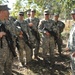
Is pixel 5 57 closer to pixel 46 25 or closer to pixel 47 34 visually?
pixel 47 34

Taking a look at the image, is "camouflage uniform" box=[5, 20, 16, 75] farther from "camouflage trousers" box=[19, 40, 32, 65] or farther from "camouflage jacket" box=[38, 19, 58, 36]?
"camouflage jacket" box=[38, 19, 58, 36]

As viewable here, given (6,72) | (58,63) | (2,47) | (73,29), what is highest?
(73,29)

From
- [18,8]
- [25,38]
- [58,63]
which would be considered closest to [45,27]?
[25,38]

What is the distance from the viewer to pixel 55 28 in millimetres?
9180

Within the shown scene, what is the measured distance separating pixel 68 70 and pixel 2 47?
306cm

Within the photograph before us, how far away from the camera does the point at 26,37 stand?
845 cm

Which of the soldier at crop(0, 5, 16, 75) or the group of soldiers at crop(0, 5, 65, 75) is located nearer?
the soldier at crop(0, 5, 16, 75)

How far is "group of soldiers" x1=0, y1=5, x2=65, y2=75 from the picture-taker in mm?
6000

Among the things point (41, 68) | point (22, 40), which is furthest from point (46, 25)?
point (41, 68)

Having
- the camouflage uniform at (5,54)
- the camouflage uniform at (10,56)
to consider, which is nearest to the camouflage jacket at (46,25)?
the camouflage uniform at (10,56)

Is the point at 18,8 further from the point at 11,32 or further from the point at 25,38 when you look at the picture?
the point at 11,32

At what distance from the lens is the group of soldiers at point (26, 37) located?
236 inches

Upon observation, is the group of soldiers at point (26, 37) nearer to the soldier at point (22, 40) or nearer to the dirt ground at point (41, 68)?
the soldier at point (22, 40)

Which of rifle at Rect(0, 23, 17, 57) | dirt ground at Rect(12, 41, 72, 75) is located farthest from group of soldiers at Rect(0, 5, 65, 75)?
dirt ground at Rect(12, 41, 72, 75)
